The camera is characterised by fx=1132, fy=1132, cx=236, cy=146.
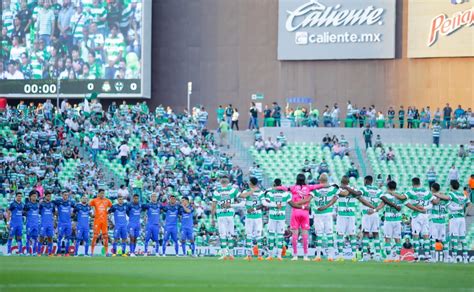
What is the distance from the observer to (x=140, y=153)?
1741 inches

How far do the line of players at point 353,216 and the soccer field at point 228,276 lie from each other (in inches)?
80.6

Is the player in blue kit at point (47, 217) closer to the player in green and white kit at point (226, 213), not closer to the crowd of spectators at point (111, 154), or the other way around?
the crowd of spectators at point (111, 154)

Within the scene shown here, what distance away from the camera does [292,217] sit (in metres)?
27.5

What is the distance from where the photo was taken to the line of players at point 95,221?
1286 inches

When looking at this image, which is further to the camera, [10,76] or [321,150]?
[10,76]

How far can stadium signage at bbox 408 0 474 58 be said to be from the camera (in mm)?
50688

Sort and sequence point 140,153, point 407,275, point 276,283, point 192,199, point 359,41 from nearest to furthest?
point 276,283
point 407,275
point 192,199
point 140,153
point 359,41

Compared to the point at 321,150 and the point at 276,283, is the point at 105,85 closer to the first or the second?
the point at 321,150

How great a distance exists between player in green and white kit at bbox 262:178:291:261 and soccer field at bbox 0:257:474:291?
2156 millimetres

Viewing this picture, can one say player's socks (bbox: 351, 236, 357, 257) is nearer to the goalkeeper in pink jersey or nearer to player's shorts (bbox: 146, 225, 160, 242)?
the goalkeeper in pink jersey

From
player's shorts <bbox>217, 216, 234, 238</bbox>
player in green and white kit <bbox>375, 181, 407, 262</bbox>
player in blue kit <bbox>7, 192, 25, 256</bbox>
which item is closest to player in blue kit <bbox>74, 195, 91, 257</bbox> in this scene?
player in blue kit <bbox>7, 192, 25, 256</bbox>

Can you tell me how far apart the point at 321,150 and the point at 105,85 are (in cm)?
1177

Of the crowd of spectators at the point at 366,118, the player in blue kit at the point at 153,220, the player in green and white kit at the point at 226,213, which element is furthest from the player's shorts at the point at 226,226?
the crowd of spectators at the point at 366,118

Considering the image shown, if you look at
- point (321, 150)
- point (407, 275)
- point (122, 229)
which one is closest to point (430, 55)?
point (321, 150)
